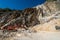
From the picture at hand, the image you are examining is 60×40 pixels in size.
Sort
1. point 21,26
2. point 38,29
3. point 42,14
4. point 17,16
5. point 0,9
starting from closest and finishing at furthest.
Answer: point 38,29 → point 21,26 → point 42,14 → point 17,16 → point 0,9

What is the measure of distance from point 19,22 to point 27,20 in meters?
1.10

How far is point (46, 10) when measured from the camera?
24.7m

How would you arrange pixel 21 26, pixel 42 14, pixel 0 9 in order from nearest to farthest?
pixel 21 26, pixel 42 14, pixel 0 9

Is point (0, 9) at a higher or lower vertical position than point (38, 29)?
higher

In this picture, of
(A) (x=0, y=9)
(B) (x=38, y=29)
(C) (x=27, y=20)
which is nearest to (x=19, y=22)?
(C) (x=27, y=20)

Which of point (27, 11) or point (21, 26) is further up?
point (27, 11)

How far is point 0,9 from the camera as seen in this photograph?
3462 centimetres

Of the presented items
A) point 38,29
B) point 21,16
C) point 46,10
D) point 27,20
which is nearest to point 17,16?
point 21,16

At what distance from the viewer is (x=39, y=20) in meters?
22.7

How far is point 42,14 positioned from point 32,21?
162 cm

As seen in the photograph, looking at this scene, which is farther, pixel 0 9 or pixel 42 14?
pixel 0 9

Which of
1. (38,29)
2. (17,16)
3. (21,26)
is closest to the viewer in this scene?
(38,29)

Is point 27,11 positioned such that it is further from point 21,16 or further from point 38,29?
point 38,29

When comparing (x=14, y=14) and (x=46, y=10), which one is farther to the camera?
(x=14, y=14)
